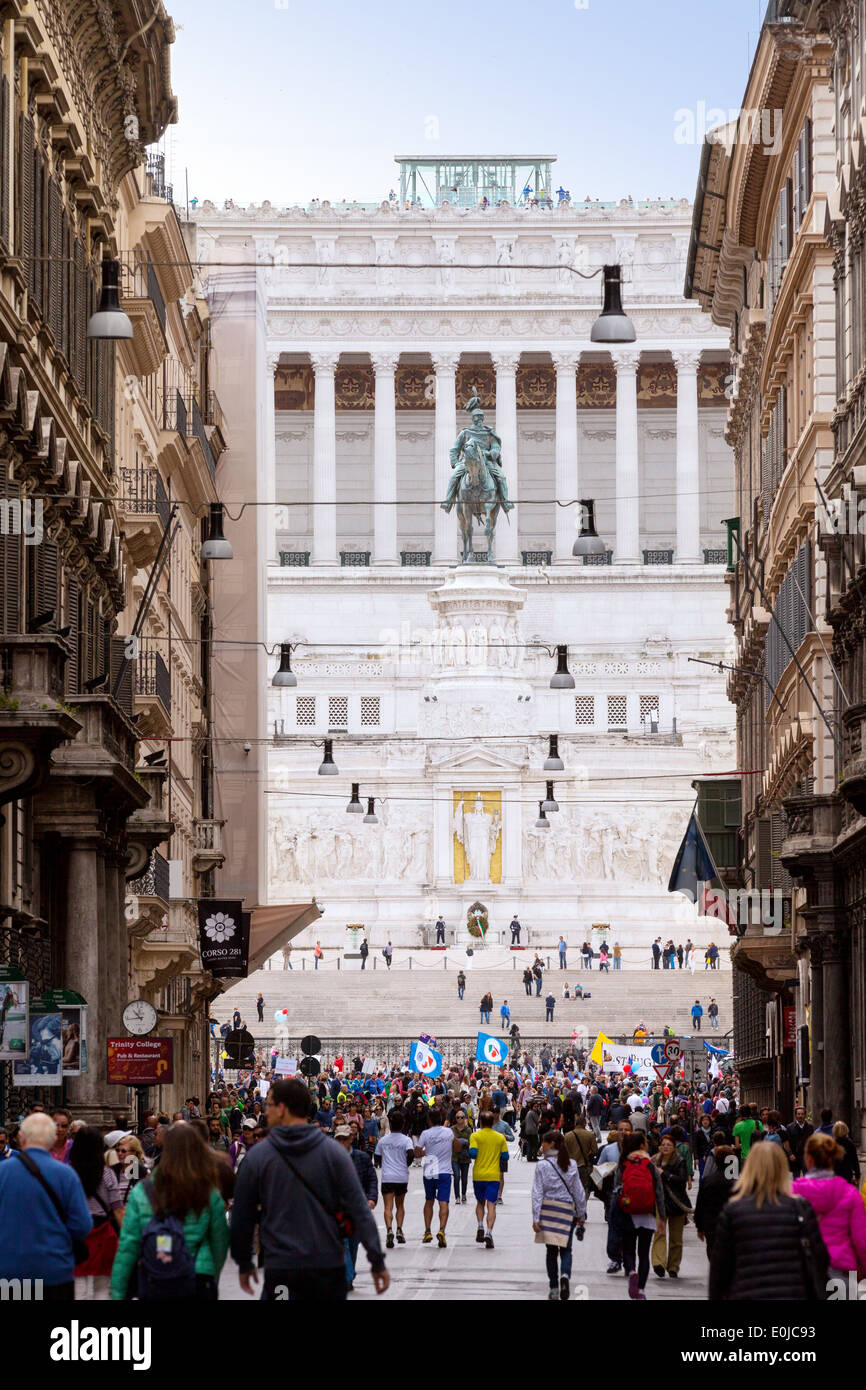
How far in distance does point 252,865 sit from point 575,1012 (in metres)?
22.1

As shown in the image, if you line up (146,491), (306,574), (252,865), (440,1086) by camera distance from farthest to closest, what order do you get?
(306,574) → (252,865) → (440,1086) → (146,491)

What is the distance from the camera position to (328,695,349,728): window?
126 m

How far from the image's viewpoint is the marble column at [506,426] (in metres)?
146

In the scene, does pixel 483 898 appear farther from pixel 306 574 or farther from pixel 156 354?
pixel 156 354

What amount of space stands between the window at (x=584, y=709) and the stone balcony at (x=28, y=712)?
99047mm

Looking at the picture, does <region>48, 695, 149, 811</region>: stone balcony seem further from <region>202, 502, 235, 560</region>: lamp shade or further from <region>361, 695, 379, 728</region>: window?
<region>361, 695, 379, 728</region>: window

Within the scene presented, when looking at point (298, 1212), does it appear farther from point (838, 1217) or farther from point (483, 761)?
point (483, 761)

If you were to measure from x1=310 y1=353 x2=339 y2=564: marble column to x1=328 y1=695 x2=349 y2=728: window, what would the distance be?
19057 mm

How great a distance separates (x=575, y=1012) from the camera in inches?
3391

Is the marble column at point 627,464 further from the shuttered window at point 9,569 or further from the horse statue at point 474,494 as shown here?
the shuttered window at point 9,569

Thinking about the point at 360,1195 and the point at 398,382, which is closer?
the point at 360,1195

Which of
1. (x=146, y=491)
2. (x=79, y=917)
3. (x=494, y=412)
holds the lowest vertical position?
(x=79, y=917)

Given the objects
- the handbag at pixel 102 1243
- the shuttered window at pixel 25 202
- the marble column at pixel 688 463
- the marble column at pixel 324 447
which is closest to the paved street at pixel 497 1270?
the handbag at pixel 102 1243
